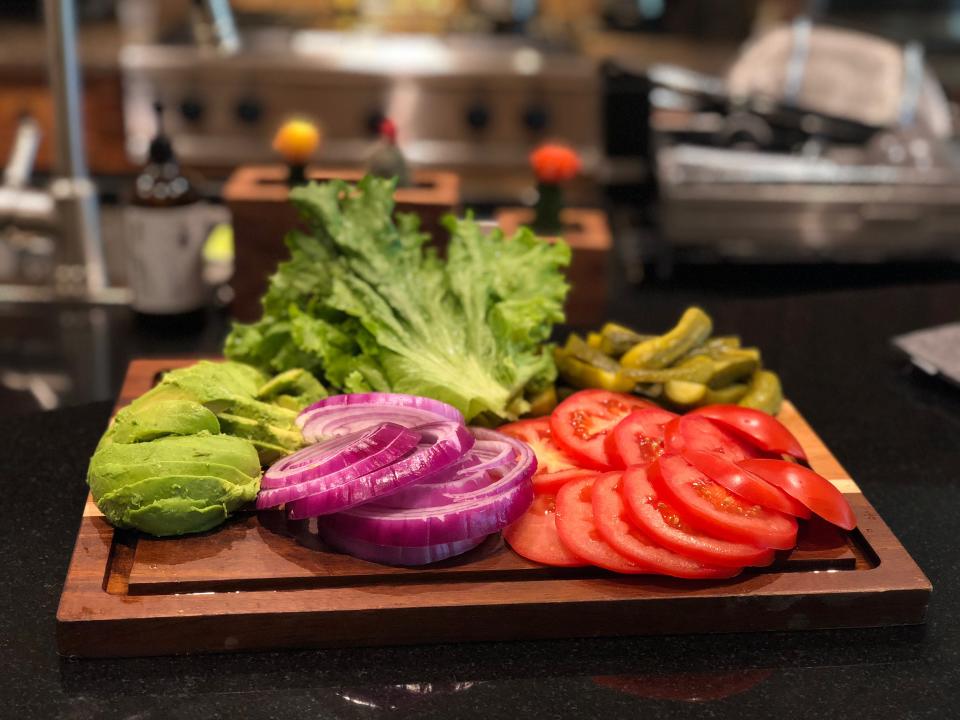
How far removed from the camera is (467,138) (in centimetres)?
345

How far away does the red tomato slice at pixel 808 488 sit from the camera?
1235 millimetres

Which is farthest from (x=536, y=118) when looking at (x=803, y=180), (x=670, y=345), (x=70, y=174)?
(x=670, y=345)

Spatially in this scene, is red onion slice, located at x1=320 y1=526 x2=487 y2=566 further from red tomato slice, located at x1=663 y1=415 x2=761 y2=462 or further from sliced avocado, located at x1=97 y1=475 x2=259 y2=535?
red tomato slice, located at x1=663 y1=415 x2=761 y2=462

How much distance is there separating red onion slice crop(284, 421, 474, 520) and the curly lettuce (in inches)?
9.5

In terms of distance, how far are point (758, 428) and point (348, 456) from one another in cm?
52

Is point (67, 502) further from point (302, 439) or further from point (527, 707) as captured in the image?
point (527, 707)

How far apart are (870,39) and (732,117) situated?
1.92 ft

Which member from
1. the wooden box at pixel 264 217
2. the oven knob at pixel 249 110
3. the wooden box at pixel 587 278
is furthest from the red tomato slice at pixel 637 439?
the oven knob at pixel 249 110

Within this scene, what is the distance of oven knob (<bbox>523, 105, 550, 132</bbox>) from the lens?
11.0 ft

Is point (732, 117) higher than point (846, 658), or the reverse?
point (732, 117)

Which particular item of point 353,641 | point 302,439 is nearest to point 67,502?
point 302,439

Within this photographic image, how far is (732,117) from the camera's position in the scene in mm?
2732

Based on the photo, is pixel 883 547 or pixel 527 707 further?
pixel 883 547

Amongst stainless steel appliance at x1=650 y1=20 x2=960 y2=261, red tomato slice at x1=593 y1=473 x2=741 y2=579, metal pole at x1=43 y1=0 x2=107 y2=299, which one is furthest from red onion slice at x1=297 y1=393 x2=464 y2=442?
stainless steel appliance at x1=650 y1=20 x2=960 y2=261
